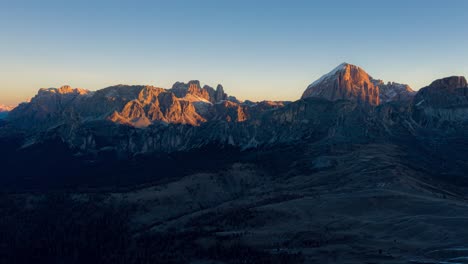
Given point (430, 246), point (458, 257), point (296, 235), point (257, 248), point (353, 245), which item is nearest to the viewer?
Result: point (458, 257)

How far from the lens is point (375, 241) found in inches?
6845

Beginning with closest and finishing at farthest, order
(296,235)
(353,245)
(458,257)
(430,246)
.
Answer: (458,257)
(430,246)
(353,245)
(296,235)

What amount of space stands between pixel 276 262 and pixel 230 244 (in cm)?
3650

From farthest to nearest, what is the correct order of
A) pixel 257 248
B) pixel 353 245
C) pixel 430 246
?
pixel 257 248
pixel 353 245
pixel 430 246

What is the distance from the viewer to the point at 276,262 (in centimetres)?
16125

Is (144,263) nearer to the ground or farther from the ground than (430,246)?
nearer to the ground

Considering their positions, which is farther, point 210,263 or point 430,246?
point 210,263

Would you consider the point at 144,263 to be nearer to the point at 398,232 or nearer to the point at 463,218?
the point at 398,232

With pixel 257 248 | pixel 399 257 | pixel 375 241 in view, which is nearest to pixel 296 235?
pixel 257 248

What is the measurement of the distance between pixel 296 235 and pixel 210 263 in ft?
A: 152

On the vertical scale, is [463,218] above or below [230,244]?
above

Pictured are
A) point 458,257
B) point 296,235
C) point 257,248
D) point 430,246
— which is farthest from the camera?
point 296,235

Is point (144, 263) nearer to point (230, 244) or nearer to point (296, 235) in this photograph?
point (230, 244)

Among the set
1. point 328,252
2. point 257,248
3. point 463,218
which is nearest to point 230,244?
point 257,248
